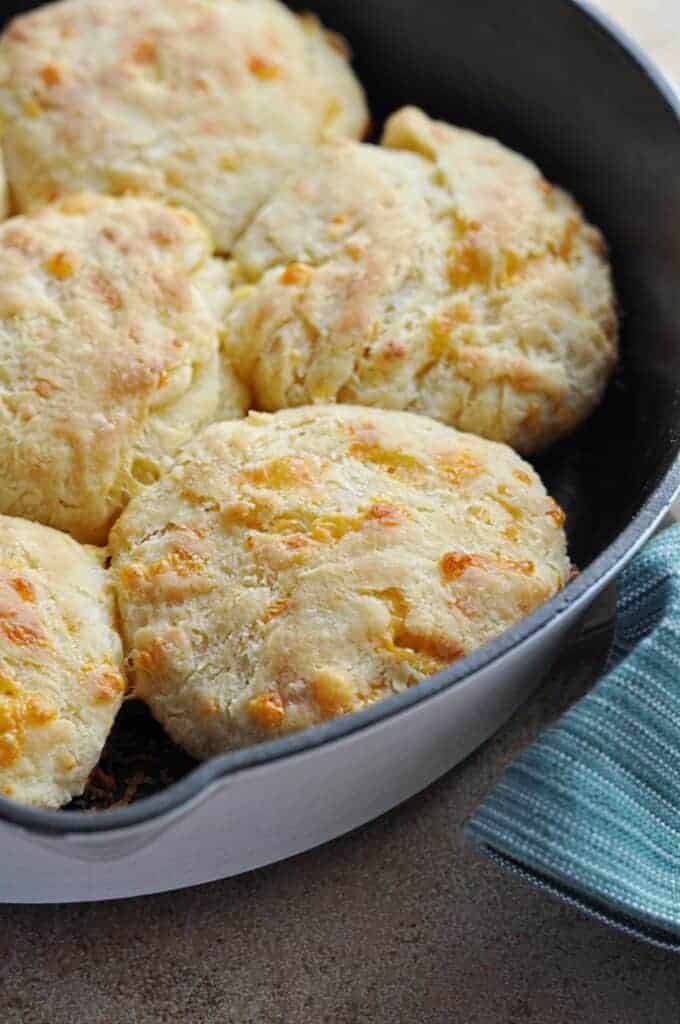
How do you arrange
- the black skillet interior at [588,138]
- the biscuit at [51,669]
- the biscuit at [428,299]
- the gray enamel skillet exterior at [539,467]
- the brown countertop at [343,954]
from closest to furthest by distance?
the gray enamel skillet exterior at [539,467] → the biscuit at [51,669] → the brown countertop at [343,954] → the biscuit at [428,299] → the black skillet interior at [588,138]

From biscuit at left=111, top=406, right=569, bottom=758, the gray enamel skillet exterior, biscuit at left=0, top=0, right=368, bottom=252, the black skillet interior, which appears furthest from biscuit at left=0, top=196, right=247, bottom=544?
the black skillet interior

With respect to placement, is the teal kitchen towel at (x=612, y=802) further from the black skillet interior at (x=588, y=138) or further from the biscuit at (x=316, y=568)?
the black skillet interior at (x=588, y=138)

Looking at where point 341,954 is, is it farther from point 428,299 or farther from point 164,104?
point 164,104

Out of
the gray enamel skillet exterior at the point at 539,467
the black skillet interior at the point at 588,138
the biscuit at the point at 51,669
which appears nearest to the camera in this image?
the gray enamel skillet exterior at the point at 539,467

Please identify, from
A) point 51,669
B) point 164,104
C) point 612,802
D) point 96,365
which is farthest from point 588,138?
point 51,669

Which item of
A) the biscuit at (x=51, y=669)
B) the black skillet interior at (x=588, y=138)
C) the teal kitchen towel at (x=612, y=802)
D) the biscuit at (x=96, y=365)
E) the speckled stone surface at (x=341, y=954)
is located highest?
the black skillet interior at (x=588, y=138)

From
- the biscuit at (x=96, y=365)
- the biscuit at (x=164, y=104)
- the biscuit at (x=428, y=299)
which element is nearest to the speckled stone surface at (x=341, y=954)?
the biscuit at (x=96, y=365)
